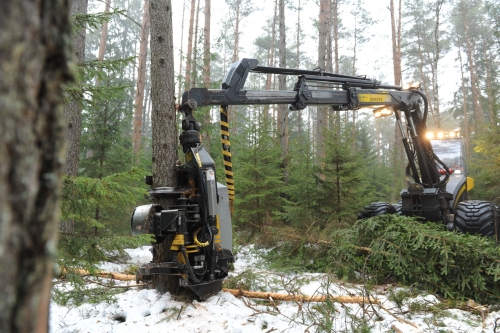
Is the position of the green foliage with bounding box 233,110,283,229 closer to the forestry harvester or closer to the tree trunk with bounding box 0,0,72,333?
the forestry harvester

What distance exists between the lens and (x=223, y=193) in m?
Answer: 5.09

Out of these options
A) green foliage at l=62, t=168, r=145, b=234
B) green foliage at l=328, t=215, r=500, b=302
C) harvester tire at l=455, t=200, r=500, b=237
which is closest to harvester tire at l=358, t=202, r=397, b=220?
harvester tire at l=455, t=200, r=500, b=237

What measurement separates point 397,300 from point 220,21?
100 feet

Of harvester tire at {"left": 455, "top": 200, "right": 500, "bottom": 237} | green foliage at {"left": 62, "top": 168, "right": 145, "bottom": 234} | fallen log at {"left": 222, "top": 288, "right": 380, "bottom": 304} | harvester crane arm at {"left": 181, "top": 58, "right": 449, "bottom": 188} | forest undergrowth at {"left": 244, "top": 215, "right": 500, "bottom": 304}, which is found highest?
harvester crane arm at {"left": 181, "top": 58, "right": 449, "bottom": 188}

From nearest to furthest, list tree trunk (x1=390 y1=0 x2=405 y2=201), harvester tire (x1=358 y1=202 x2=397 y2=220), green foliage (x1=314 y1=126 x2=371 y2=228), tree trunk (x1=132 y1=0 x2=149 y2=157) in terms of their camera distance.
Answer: harvester tire (x1=358 y1=202 x2=397 y2=220)
green foliage (x1=314 y1=126 x2=371 y2=228)
tree trunk (x1=132 y1=0 x2=149 y2=157)
tree trunk (x1=390 y1=0 x2=405 y2=201)

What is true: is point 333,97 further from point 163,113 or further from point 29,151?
point 29,151

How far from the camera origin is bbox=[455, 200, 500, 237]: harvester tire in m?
6.38

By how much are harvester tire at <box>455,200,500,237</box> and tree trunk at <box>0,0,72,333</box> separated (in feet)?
24.0

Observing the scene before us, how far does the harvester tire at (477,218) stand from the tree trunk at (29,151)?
731 cm

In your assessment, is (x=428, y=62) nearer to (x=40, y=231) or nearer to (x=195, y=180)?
(x=195, y=180)

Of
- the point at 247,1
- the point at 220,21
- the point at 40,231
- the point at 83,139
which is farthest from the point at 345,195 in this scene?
the point at 220,21

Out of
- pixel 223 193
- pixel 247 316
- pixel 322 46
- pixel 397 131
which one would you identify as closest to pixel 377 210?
pixel 223 193

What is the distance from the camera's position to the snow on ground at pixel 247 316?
386 centimetres

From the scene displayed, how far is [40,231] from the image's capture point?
27.2 inches
